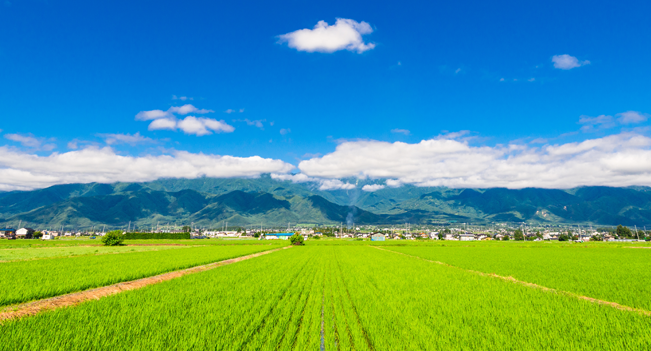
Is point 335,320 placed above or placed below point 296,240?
above

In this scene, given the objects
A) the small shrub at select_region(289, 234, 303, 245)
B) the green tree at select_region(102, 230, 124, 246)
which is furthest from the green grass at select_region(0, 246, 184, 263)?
the small shrub at select_region(289, 234, 303, 245)

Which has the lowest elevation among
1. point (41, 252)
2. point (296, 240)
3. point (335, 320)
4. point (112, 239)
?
point (296, 240)

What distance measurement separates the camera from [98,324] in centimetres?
976

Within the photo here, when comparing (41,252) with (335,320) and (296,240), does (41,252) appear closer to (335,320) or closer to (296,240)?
(335,320)

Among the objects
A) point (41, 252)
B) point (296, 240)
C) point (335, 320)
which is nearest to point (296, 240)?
point (296, 240)

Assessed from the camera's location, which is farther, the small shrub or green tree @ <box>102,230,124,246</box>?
the small shrub

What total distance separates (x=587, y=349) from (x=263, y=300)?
11427 mm

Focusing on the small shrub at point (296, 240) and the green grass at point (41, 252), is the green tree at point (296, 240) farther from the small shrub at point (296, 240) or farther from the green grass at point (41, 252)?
the green grass at point (41, 252)

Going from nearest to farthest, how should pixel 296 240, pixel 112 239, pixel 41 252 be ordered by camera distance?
pixel 41 252, pixel 112 239, pixel 296 240

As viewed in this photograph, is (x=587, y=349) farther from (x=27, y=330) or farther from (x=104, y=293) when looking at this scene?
(x=104, y=293)

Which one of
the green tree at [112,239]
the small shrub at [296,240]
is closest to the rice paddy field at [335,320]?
the green tree at [112,239]

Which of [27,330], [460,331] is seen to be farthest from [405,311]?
[27,330]

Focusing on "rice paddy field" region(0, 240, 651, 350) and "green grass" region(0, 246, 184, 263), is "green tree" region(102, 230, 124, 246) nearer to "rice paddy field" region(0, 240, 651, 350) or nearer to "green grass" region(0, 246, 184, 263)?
"green grass" region(0, 246, 184, 263)


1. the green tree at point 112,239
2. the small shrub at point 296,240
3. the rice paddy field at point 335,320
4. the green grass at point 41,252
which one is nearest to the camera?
the rice paddy field at point 335,320
